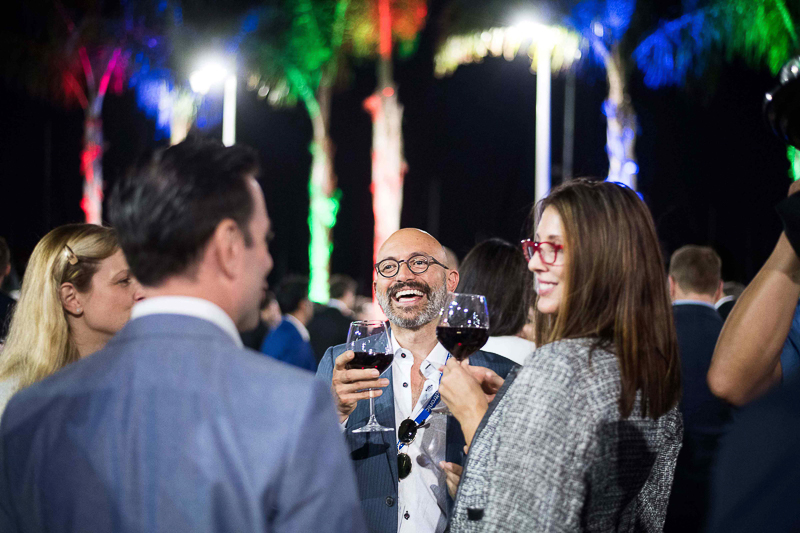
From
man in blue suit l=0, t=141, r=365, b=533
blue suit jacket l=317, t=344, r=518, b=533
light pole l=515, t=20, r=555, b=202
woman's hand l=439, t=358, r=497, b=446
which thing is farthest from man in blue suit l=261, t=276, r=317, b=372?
light pole l=515, t=20, r=555, b=202

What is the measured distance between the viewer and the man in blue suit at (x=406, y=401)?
8.28 ft

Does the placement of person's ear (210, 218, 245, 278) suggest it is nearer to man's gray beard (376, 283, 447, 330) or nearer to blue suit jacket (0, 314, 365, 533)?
blue suit jacket (0, 314, 365, 533)

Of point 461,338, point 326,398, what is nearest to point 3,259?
point 461,338

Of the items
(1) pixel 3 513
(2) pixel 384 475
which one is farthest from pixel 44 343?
(2) pixel 384 475

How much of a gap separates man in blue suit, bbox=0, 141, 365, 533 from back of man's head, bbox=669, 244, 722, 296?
3.60 m

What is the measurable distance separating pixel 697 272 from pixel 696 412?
0.94 metres

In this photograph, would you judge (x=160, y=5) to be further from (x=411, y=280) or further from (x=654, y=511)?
(x=654, y=511)

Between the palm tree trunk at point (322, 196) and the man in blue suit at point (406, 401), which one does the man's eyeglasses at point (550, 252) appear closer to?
the man in blue suit at point (406, 401)

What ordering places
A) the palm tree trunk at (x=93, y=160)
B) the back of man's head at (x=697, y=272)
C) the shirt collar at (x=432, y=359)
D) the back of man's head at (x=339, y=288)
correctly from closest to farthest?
the shirt collar at (x=432, y=359), the back of man's head at (x=697, y=272), the back of man's head at (x=339, y=288), the palm tree trunk at (x=93, y=160)

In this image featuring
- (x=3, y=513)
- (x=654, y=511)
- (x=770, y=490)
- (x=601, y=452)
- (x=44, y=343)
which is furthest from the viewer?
(x=44, y=343)

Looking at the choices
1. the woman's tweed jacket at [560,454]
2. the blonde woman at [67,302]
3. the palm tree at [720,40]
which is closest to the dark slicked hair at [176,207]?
the woman's tweed jacket at [560,454]

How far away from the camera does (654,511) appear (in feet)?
6.54

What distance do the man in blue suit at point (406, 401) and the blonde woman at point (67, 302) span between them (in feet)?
2.98

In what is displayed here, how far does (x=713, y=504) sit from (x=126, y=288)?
2252 mm
